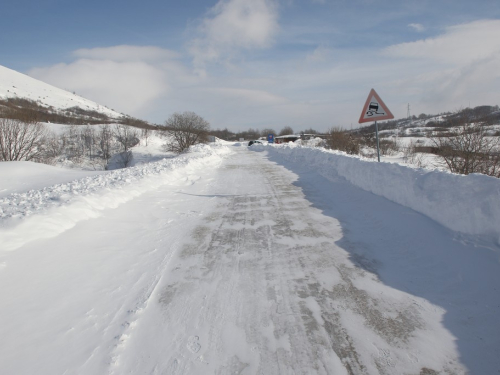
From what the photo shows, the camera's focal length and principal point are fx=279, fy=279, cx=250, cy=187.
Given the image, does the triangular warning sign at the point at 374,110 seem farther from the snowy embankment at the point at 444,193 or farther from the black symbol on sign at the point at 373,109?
the snowy embankment at the point at 444,193

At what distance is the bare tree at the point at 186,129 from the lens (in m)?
56.1

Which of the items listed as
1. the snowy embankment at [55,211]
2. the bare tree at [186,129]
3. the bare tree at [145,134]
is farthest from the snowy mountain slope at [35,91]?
the snowy embankment at [55,211]

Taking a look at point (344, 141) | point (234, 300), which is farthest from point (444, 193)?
point (344, 141)

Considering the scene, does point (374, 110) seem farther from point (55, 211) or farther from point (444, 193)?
point (55, 211)

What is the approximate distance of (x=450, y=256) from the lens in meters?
4.00

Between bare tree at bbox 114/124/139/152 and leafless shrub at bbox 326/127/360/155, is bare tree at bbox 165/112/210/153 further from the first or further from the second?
leafless shrub at bbox 326/127/360/155

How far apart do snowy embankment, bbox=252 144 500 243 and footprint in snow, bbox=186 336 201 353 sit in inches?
162

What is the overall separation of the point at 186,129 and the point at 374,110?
51.1m

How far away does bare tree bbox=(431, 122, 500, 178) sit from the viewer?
958cm

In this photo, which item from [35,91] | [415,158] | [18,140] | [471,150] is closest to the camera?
[471,150]

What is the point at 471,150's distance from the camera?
10242 millimetres

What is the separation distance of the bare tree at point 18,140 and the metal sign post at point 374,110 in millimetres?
36204

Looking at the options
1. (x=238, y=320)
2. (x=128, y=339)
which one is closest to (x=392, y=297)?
(x=238, y=320)

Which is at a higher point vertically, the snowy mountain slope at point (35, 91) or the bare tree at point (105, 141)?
the snowy mountain slope at point (35, 91)
